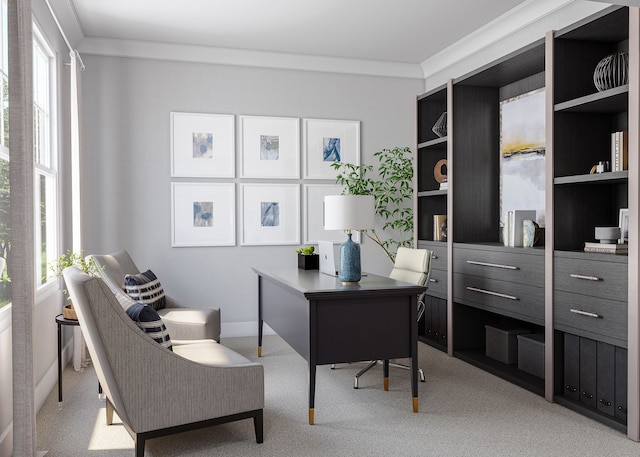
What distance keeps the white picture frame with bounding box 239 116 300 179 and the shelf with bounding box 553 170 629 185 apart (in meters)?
2.90

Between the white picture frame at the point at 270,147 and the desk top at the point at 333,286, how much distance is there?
5.70 ft

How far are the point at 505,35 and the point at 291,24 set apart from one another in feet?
6.03

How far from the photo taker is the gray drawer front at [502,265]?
12.5 ft

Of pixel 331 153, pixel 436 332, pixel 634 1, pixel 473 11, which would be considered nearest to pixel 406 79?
pixel 331 153

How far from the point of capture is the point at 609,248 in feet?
10.6

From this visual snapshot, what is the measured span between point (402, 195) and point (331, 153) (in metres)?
0.89

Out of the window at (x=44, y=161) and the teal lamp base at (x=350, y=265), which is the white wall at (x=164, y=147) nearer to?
the window at (x=44, y=161)

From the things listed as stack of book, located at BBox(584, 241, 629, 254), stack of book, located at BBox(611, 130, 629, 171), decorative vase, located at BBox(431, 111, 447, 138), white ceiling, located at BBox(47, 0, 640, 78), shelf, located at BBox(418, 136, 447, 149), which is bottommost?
stack of book, located at BBox(584, 241, 629, 254)

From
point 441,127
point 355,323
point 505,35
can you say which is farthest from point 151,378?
point 505,35

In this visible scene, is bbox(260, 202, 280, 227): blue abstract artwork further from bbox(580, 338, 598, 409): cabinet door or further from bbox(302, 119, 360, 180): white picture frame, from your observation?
bbox(580, 338, 598, 409): cabinet door

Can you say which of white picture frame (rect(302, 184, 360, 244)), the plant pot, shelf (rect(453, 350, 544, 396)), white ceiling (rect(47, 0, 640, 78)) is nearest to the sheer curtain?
white ceiling (rect(47, 0, 640, 78))

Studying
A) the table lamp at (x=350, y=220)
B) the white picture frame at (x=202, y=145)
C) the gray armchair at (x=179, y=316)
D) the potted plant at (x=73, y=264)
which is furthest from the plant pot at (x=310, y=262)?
the potted plant at (x=73, y=264)

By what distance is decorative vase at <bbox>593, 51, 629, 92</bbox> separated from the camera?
3.34 metres

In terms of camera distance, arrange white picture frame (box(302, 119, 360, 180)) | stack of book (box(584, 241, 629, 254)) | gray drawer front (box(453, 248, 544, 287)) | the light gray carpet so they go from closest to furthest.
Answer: the light gray carpet < stack of book (box(584, 241, 629, 254)) < gray drawer front (box(453, 248, 544, 287)) < white picture frame (box(302, 119, 360, 180))
